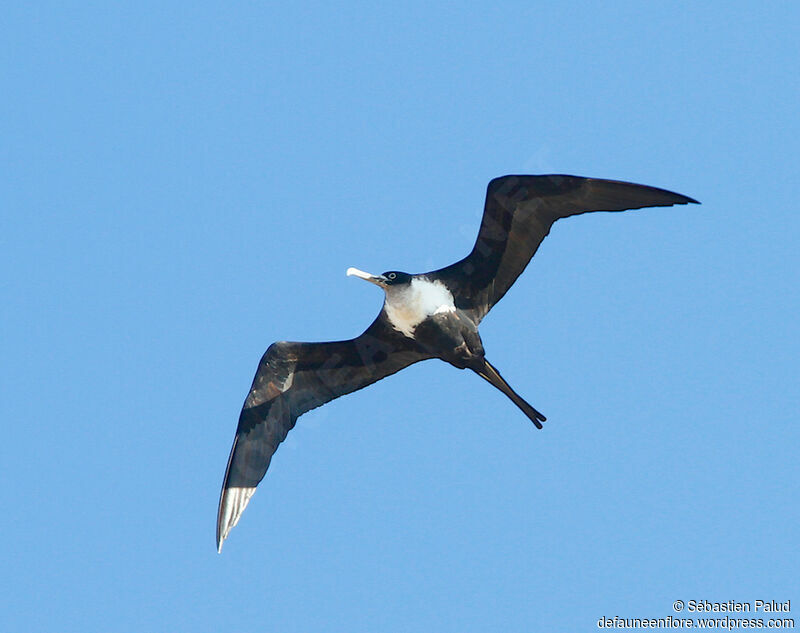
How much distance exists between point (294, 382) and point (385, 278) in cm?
105

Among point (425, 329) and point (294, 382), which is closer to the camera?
point (425, 329)

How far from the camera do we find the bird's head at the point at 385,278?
24.9 ft

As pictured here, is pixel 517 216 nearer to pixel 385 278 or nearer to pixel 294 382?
pixel 385 278

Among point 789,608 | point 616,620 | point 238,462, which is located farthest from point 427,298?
point 789,608

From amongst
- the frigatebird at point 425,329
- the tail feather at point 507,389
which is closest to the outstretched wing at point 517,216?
the frigatebird at point 425,329

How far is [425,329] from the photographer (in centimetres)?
748

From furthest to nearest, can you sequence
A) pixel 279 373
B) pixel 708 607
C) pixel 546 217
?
pixel 279 373, pixel 546 217, pixel 708 607

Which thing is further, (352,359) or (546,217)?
(352,359)

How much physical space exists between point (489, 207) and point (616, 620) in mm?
2827

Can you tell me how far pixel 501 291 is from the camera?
769 cm

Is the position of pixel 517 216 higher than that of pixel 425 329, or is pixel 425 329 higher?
pixel 517 216

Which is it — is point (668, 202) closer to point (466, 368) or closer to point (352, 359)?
point (466, 368)

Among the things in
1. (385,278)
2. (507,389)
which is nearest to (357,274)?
(385,278)

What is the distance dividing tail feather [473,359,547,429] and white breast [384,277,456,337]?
18.5 inches
